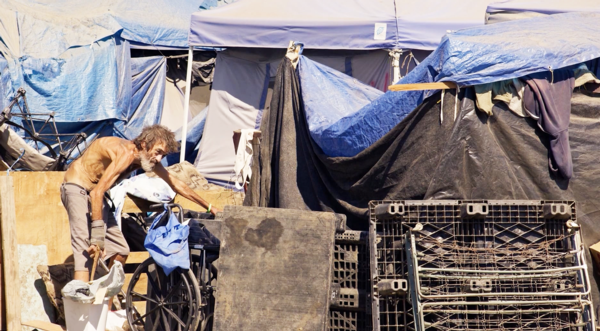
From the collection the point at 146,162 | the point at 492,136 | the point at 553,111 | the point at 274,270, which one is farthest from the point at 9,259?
the point at 553,111

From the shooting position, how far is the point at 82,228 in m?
5.22

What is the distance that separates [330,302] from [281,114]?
6.69ft

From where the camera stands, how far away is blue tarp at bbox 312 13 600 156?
442 centimetres

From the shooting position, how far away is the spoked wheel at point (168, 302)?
14.7 feet

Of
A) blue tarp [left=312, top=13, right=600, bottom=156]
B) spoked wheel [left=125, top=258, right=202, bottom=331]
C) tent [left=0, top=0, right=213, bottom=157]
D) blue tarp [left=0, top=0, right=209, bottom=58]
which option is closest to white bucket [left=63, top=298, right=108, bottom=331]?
spoked wheel [left=125, top=258, right=202, bottom=331]

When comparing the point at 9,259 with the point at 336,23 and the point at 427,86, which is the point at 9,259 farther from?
the point at 336,23

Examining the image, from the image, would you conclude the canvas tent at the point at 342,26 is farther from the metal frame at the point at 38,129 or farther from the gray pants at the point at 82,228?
the gray pants at the point at 82,228

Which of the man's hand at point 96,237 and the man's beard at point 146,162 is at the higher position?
the man's beard at point 146,162

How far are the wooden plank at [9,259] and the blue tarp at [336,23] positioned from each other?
196 inches

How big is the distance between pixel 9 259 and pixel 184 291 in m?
1.45

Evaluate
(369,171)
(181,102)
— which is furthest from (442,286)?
(181,102)

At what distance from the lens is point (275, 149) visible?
5773 millimetres

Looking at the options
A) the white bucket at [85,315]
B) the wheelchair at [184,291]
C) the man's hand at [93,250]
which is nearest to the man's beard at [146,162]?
the wheelchair at [184,291]

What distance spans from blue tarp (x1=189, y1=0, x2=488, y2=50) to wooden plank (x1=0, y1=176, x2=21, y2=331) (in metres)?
4.98
